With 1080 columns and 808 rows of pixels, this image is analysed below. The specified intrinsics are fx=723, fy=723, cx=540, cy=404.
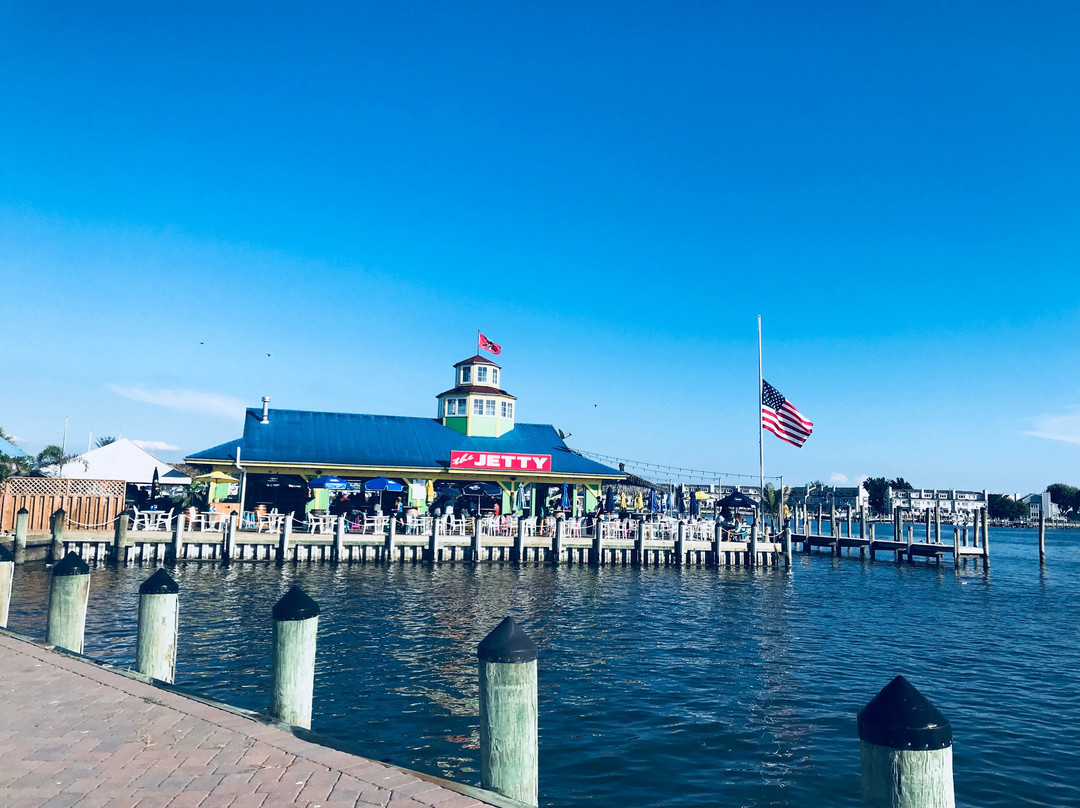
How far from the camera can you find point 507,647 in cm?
604

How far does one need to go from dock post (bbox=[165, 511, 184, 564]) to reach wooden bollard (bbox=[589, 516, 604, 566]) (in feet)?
60.4

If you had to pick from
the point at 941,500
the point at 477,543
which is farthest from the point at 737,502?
Answer: the point at 941,500

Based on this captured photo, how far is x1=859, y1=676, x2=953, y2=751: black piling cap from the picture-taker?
4.29 meters

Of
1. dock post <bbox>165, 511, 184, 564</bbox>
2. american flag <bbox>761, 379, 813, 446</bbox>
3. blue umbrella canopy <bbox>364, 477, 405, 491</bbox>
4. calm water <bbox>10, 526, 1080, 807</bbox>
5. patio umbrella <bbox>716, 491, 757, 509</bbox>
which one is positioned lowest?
calm water <bbox>10, 526, 1080, 807</bbox>

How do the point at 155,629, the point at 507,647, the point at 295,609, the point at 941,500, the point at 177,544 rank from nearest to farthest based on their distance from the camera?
1. the point at 507,647
2. the point at 295,609
3. the point at 155,629
4. the point at 177,544
5. the point at 941,500

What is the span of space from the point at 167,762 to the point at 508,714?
278 cm

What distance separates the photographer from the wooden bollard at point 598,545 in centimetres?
3496

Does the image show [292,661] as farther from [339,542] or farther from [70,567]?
[339,542]

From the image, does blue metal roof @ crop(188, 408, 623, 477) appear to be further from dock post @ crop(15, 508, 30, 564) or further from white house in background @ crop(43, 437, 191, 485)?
dock post @ crop(15, 508, 30, 564)

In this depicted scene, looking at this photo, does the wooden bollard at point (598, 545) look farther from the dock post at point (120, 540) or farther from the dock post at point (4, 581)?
the dock post at point (4, 581)

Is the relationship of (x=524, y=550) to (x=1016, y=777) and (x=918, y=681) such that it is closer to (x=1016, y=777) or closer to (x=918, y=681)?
(x=918, y=681)

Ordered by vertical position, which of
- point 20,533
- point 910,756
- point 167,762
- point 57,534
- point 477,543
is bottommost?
point 477,543

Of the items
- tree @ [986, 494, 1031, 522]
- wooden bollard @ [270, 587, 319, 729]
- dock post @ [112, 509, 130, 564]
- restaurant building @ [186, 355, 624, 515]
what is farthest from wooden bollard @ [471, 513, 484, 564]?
tree @ [986, 494, 1031, 522]

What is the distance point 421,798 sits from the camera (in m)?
5.20
